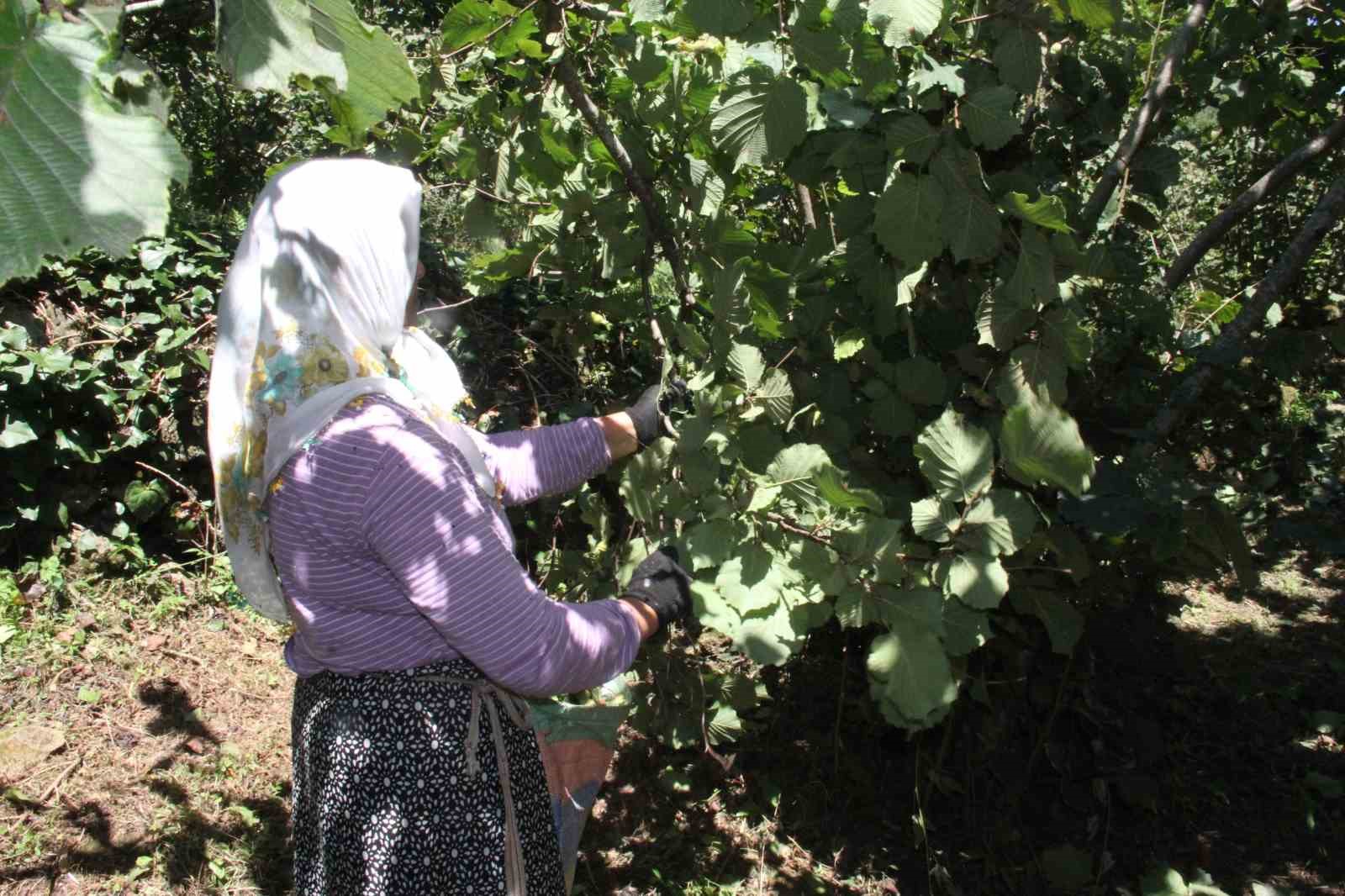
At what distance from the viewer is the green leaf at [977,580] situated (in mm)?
1505

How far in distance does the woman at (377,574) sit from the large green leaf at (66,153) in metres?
0.82

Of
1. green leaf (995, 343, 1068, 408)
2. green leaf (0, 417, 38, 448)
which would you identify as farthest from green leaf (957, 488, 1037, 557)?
green leaf (0, 417, 38, 448)

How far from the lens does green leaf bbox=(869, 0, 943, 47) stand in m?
1.39

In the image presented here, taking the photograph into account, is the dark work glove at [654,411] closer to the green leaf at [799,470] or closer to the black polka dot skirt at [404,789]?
the green leaf at [799,470]

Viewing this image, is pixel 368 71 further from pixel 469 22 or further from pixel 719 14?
pixel 469 22

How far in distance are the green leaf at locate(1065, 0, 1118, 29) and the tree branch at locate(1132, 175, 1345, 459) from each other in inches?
45.1

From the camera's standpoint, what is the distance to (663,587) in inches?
Answer: 72.8

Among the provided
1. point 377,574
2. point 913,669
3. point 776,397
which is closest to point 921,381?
point 776,397

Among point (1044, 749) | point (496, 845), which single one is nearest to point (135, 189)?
point (496, 845)

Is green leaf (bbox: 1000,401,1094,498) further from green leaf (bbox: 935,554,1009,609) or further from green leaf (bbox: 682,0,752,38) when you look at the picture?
green leaf (bbox: 682,0,752,38)

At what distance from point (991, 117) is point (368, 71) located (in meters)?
1.14

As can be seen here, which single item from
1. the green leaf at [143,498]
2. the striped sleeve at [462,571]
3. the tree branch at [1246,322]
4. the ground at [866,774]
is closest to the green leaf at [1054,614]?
the ground at [866,774]

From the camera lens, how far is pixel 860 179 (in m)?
1.92

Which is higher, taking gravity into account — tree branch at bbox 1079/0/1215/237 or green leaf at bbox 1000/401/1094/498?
tree branch at bbox 1079/0/1215/237
